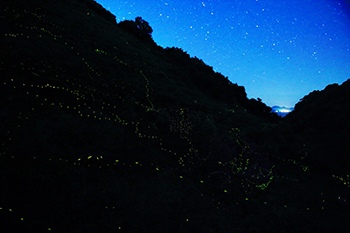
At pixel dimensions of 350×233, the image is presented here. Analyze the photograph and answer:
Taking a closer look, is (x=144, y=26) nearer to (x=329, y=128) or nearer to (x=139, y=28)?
(x=139, y=28)

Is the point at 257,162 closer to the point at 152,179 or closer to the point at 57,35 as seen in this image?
the point at 152,179

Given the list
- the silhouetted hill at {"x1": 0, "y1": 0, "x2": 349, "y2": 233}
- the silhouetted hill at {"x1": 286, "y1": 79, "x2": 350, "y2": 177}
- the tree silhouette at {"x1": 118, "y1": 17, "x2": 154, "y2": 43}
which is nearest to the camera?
the silhouetted hill at {"x1": 0, "y1": 0, "x2": 349, "y2": 233}

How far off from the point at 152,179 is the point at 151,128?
2473 mm

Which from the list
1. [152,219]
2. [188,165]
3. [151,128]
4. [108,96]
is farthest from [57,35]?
[152,219]

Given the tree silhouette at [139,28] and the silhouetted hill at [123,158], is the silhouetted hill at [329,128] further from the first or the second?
the tree silhouette at [139,28]

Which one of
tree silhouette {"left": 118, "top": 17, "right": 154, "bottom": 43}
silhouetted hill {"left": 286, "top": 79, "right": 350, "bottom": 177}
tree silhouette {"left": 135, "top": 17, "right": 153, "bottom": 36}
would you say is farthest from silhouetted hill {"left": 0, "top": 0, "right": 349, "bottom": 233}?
tree silhouette {"left": 135, "top": 17, "right": 153, "bottom": 36}

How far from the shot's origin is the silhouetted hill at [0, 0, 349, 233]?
12.1ft

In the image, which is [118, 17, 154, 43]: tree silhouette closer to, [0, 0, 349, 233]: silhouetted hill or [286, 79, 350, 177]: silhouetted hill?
[0, 0, 349, 233]: silhouetted hill

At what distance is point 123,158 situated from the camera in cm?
522

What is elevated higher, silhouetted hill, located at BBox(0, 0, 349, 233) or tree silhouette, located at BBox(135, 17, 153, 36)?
tree silhouette, located at BBox(135, 17, 153, 36)

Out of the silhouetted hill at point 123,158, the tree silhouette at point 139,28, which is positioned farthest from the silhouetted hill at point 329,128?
the tree silhouette at point 139,28

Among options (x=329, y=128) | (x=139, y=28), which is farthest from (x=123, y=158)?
(x=139, y=28)

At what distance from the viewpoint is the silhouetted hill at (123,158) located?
3684mm

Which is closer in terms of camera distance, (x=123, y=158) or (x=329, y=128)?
(x=123, y=158)
